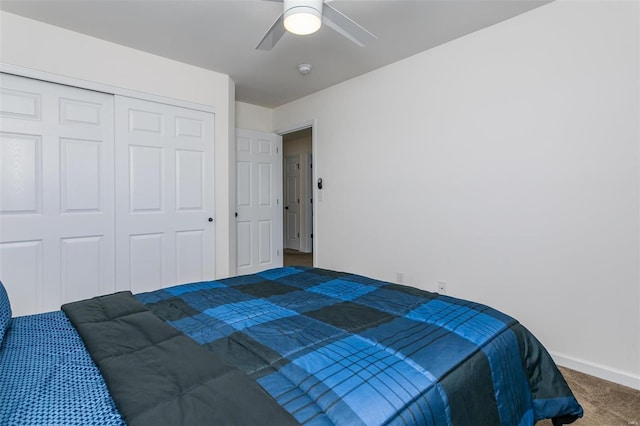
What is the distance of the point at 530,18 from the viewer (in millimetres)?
2283

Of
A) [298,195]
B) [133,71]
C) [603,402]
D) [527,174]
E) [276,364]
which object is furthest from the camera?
[298,195]

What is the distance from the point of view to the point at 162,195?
3133mm

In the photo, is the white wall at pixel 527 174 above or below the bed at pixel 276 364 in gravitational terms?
above

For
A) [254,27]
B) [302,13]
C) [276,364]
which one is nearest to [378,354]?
[276,364]

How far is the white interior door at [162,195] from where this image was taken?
2912 mm

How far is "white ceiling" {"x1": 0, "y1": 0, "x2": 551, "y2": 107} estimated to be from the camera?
88.4 inches

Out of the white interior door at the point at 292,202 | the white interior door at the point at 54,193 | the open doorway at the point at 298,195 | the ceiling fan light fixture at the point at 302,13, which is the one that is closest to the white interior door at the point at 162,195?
the white interior door at the point at 54,193

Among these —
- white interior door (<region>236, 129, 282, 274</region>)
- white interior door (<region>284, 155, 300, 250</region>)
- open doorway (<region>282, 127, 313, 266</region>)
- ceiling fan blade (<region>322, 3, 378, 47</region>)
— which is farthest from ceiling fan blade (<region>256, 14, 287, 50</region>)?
white interior door (<region>284, 155, 300, 250</region>)

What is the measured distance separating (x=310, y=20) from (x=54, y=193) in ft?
7.95

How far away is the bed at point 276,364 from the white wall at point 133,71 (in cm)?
201

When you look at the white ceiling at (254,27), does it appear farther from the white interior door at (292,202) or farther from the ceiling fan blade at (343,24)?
the white interior door at (292,202)

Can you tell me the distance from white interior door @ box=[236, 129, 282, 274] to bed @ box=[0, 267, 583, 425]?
8.89 feet

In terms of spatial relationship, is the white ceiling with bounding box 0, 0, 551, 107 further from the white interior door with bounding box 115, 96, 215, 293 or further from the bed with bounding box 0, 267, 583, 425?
the bed with bounding box 0, 267, 583, 425

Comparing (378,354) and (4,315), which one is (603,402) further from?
(4,315)
